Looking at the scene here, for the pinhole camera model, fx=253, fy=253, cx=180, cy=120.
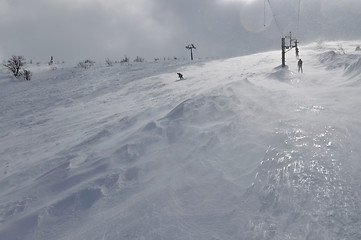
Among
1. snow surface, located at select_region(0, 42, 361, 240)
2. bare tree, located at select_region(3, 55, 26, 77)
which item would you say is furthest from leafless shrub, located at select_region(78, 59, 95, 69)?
snow surface, located at select_region(0, 42, 361, 240)

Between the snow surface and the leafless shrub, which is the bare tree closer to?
the leafless shrub

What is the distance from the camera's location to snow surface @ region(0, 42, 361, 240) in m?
2.84

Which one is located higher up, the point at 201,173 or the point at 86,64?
the point at 86,64

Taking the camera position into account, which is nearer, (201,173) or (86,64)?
(201,173)

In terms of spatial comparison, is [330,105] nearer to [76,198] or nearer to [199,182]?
[199,182]

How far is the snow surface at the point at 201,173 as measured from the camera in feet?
9.31

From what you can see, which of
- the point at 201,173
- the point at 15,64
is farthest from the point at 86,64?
the point at 201,173

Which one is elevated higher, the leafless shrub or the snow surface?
the leafless shrub

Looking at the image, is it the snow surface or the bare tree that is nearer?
the snow surface

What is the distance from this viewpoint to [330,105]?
20.0 ft

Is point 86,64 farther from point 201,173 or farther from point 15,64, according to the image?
point 201,173

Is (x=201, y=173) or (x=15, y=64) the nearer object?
(x=201, y=173)

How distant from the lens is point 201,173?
380 cm

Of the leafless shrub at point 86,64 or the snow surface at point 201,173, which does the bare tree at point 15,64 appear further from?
the snow surface at point 201,173
